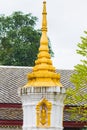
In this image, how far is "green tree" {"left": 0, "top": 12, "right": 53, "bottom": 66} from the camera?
48812 millimetres

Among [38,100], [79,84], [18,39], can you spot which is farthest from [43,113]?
[18,39]

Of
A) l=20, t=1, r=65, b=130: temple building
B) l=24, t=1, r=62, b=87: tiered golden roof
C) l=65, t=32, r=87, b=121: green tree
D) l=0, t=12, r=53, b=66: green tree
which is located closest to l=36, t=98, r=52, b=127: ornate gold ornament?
l=20, t=1, r=65, b=130: temple building

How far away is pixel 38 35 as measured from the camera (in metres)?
50.2

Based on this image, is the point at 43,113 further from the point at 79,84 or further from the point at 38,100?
the point at 79,84

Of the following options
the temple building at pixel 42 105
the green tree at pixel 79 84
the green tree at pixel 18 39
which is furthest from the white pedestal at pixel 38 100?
the green tree at pixel 18 39

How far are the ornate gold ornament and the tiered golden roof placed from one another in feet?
1.52

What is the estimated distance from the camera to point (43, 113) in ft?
58.1

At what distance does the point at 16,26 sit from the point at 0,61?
4867mm

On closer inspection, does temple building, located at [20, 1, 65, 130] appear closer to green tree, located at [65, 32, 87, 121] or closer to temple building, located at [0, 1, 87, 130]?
temple building, located at [0, 1, 87, 130]

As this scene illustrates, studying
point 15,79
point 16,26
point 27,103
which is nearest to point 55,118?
point 27,103

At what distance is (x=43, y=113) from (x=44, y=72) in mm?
1119

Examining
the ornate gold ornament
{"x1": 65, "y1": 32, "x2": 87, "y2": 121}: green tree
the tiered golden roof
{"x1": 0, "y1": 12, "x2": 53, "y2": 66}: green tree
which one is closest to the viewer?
the ornate gold ornament

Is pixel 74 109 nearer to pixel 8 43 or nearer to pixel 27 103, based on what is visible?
pixel 27 103

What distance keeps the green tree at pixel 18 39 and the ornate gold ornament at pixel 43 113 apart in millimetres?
30336
